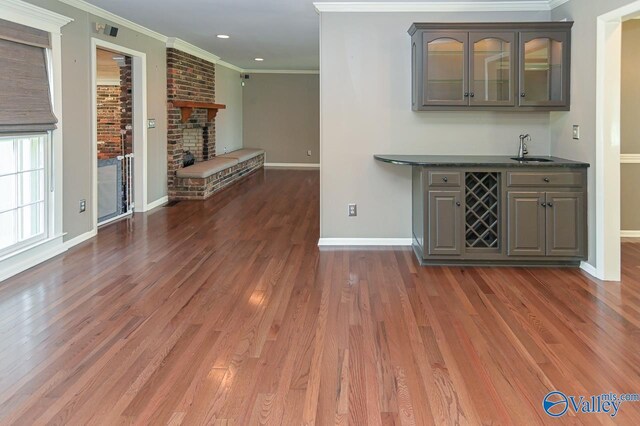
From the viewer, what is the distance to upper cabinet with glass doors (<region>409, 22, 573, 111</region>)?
15.6 feet

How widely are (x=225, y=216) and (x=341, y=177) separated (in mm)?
2284

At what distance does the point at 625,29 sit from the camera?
18.5ft

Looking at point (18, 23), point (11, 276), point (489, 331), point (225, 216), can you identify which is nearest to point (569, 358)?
point (489, 331)

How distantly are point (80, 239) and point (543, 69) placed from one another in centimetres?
474

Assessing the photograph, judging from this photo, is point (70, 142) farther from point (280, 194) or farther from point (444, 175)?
point (280, 194)

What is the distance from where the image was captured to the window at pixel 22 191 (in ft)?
14.5

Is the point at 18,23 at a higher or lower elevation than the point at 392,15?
lower

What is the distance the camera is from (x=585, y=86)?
175 inches

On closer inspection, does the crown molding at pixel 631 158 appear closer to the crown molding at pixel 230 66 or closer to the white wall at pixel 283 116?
the crown molding at pixel 230 66

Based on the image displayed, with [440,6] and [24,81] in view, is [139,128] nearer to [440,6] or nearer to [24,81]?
[24,81]

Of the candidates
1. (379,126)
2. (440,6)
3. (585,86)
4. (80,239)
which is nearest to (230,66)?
(80,239)

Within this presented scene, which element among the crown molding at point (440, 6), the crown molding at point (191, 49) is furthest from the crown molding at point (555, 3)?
the crown molding at point (191, 49)

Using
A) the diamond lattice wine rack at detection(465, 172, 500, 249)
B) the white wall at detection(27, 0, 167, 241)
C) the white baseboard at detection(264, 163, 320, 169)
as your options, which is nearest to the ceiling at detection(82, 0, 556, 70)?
the white wall at detection(27, 0, 167, 241)

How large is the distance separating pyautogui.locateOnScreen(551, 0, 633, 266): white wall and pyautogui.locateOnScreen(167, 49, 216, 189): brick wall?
18.2ft
